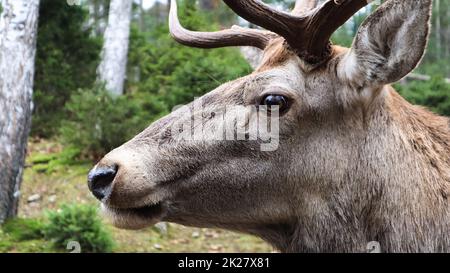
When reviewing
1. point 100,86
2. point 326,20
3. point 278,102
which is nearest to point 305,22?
point 326,20

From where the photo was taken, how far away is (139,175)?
10.7ft

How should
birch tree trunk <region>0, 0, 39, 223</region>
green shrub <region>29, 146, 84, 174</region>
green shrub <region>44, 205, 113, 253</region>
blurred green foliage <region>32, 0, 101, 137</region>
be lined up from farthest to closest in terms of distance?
blurred green foliage <region>32, 0, 101, 137</region>
green shrub <region>29, 146, 84, 174</region>
birch tree trunk <region>0, 0, 39, 223</region>
green shrub <region>44, 205, 113, 253</region>

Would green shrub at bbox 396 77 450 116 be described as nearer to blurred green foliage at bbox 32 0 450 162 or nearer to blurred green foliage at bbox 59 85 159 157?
blurred green foliage at bbox 32 0 450 162

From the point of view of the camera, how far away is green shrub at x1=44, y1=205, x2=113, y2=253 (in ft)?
25.9

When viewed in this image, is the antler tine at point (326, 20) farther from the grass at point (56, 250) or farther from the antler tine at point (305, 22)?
the grass at point (56, 250)

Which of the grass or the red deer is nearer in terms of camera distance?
the red deer

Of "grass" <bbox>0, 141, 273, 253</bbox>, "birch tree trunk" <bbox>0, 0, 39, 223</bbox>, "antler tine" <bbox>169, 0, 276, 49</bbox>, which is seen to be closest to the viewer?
→ "antler tine" <bbox>169, 0, 276, 49</bbox>

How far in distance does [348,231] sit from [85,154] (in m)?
8.92

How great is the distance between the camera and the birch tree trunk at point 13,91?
27.5 feet

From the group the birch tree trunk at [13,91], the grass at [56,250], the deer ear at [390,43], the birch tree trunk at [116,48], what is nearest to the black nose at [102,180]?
the deer ear at [390,43]

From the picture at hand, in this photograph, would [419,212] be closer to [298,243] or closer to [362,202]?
[362,202]

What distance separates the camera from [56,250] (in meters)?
7.77

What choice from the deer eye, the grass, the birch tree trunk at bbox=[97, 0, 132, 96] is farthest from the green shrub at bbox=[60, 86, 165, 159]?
the deer eye

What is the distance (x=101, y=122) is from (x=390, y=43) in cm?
858
